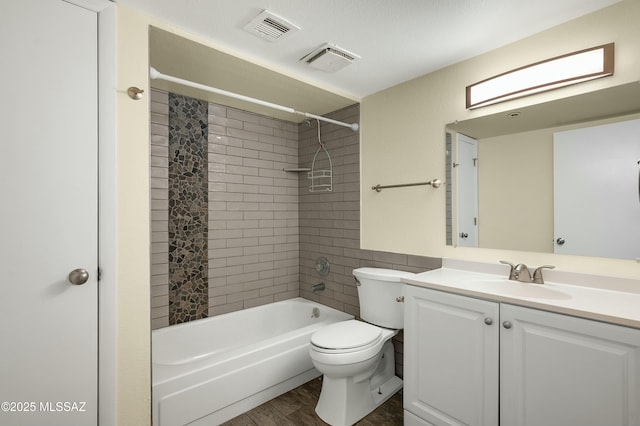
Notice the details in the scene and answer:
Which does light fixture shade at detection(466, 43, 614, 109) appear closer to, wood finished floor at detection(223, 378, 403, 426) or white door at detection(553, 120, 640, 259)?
white door at detection(553, 120, 640, 259)

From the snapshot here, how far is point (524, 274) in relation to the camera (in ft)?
5.49

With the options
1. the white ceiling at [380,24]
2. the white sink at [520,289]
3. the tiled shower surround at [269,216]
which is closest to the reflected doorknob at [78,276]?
the tiled shower surround at [269,216]

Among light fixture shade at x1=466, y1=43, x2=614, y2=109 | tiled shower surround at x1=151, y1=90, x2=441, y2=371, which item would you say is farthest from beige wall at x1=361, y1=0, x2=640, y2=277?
tiled shower surround at x1=151, y1=90, x2=441, y2=371

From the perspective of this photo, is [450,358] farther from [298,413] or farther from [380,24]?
[380,24]

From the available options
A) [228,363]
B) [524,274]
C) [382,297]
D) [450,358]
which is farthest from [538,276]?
[228,363]

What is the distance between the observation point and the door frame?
1453 millimetres

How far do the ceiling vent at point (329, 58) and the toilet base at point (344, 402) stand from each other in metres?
2.05

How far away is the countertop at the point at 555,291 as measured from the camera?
117 centimetres

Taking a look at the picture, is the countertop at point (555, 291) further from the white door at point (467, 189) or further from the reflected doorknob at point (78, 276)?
the reflected doorknob at point (78, 276)

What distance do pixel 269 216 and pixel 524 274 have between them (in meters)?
2.18

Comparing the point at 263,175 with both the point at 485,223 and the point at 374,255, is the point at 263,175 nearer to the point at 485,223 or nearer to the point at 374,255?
the point at 374,255

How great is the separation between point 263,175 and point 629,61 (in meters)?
2.60

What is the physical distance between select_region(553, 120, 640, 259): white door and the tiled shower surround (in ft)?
3.20

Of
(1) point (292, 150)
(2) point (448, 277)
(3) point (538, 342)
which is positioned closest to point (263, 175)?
(1) point (292, 150)
